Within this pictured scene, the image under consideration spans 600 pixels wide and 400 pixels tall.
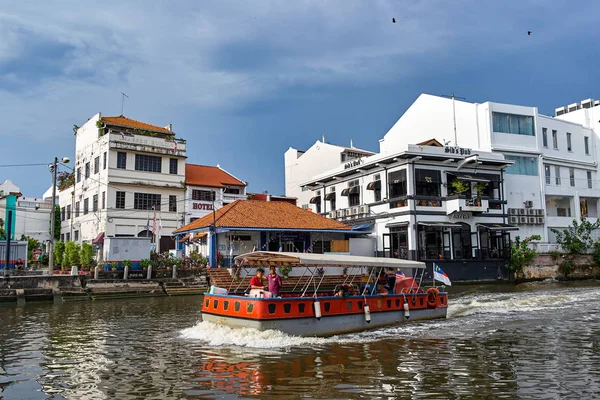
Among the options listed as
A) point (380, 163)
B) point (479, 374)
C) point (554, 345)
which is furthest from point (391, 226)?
point (479, 374)

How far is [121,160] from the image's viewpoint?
4397 cm

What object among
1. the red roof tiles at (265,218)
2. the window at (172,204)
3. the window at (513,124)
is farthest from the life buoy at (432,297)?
Answer: the window at (172,204)

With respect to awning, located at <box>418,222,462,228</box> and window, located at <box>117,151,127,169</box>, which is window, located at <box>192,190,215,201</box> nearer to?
window, located at <box>117,151,127,169</box>

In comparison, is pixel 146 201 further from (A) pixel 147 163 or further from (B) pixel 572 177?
(B) pixel 572 177

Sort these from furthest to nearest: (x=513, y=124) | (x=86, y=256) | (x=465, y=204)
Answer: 1. (x=513, y=124)
2. (x=465, y=204)
3. (x=86, y=256)

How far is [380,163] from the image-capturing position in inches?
1565

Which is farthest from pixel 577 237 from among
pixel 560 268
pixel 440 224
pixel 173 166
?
pixel 173 166

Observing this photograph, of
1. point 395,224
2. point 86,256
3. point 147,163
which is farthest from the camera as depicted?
point 147,163

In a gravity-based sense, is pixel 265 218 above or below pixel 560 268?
above

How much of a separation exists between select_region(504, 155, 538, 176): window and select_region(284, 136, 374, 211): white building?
15.0m

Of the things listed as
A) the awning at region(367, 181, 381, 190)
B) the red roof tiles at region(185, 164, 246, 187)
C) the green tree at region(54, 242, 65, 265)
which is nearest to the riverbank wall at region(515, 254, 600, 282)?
the awning at region(367, 181, 381, 190)

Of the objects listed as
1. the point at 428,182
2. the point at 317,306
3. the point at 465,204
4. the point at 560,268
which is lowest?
the point at 317,306

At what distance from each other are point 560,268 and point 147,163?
1415 inches

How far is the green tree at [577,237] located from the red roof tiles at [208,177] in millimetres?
29324
